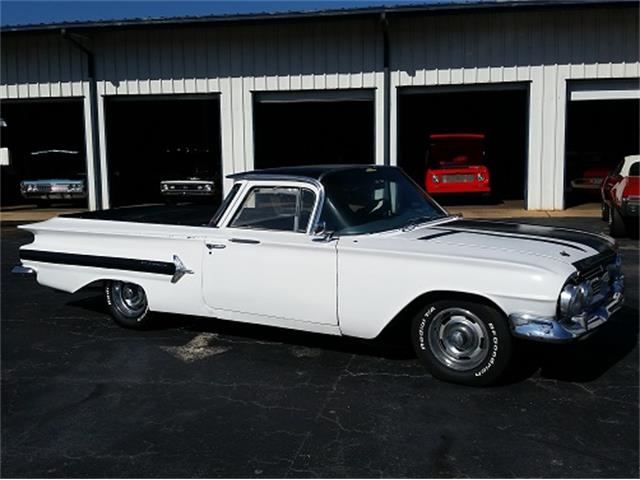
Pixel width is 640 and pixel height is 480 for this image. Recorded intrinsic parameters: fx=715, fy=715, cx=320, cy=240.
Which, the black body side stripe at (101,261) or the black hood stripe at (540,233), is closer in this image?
the black hood stripe at (540,233)

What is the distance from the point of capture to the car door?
535 centimetres

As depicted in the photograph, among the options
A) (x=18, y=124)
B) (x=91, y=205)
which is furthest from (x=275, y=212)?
(x=18, y=124)

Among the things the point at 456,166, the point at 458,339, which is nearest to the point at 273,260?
the point at 458,339

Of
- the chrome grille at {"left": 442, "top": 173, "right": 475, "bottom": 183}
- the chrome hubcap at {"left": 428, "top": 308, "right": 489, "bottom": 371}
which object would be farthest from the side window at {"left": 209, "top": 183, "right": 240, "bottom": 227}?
the chrome grille at {"left": 442, "top": 173, "right": 475, "bottom": 183}

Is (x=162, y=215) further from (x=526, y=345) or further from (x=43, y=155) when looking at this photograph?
(x=43, y=155)

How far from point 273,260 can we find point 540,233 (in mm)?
2062

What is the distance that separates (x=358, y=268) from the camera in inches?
204

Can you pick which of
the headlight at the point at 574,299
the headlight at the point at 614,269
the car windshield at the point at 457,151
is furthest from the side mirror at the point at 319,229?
the car windshield at the point at 457,151

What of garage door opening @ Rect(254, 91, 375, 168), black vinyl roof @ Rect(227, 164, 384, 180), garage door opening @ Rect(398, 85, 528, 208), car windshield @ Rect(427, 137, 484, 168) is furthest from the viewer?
garage door opening @ Rect(254, 91, 375, 168)

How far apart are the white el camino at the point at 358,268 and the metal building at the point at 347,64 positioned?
37.7 ft

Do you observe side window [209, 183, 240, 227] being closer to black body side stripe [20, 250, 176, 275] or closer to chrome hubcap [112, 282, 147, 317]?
black body side stripe [20, 250, 176, 275]

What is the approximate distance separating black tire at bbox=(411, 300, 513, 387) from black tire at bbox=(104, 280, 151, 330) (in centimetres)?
270

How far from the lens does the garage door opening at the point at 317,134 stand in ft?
95.2

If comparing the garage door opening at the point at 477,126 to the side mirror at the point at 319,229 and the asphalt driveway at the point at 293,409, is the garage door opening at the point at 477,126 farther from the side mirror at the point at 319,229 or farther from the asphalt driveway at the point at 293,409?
the side mirror at the point at 319,229
